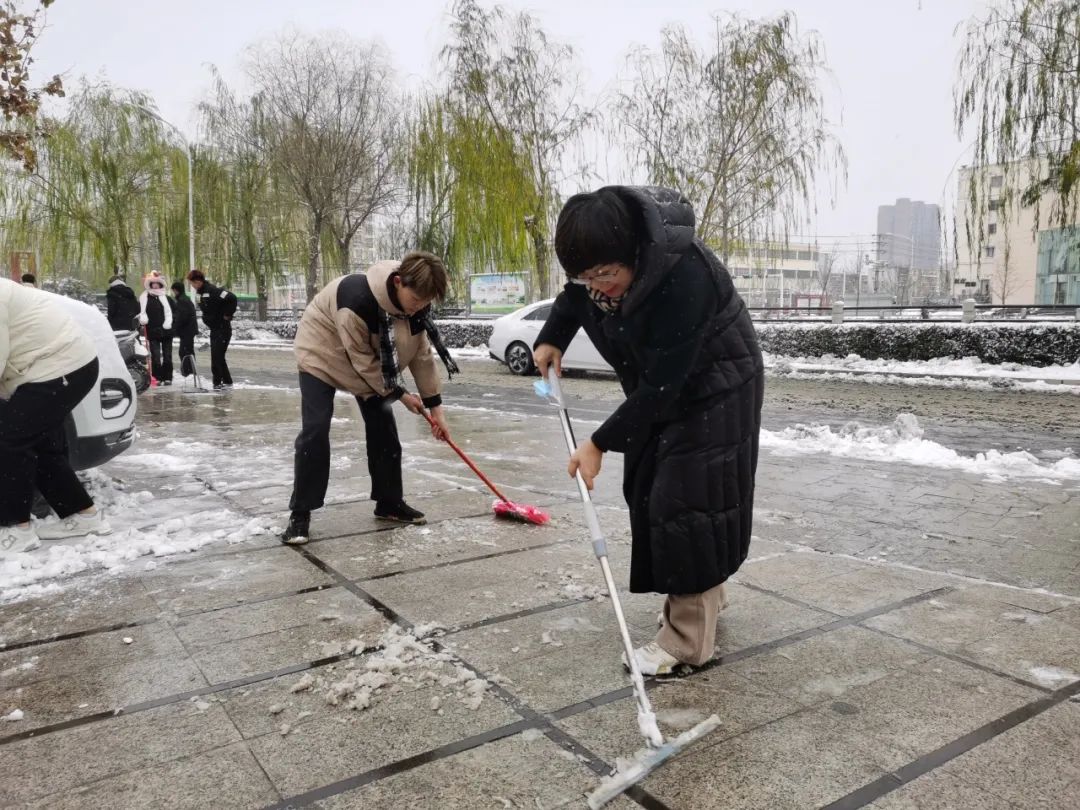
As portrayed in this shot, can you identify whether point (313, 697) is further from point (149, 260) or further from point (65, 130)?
point (149, 260)

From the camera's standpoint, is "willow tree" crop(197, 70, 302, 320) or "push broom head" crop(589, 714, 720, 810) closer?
"push broom head" crop(589, 714, 720, 810)

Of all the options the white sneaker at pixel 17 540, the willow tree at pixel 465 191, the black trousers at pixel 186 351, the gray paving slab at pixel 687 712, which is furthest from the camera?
the willow tree at pixel 465 191

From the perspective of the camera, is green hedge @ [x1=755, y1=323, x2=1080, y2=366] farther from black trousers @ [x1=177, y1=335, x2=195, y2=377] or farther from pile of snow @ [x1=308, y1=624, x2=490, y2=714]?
pile of snow @ [x1=308, y1=624, x2=490, y2=714]

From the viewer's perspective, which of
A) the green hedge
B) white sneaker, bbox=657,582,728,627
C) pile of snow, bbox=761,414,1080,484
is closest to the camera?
white sneaker, bbox=657,582,728,627

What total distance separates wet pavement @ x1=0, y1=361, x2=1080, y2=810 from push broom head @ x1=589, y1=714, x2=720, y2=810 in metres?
0.03

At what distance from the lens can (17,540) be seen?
4172 millimetres

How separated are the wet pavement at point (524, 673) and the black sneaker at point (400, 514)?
0.30ft

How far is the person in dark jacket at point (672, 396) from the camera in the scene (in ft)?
8.31

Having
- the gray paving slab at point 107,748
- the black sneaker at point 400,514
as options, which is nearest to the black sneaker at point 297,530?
the black sneaker at point 400,514

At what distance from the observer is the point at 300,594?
145 inches

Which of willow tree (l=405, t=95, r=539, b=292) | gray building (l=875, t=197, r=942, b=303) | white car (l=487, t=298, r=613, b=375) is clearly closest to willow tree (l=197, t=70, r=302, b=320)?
willow tree (l=405, t=95, r=539, b=292)

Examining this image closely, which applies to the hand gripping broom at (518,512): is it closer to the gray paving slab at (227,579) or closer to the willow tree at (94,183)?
the gray paving slab at (227,579)

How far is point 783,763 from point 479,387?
11.6 m

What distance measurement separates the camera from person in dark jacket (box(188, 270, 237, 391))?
41.1 feet
